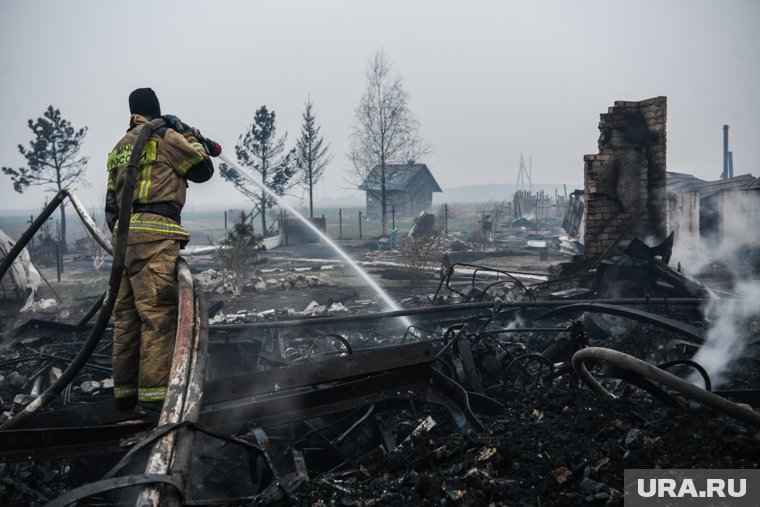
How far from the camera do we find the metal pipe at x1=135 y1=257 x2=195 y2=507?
180 centimetres

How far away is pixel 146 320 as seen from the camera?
3324 millimetres

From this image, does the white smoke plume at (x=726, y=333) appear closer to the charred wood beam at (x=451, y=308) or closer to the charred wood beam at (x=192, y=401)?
the charred wood beam at (x=451, y=308)

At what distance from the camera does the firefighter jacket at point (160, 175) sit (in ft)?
11.2

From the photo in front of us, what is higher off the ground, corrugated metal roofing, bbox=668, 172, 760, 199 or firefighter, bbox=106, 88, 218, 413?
corrugated metal roofing, bbox=668, 172, 760, 199

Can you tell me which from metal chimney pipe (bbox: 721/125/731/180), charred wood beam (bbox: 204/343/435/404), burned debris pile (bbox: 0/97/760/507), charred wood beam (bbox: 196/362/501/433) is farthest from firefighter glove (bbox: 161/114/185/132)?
metal chimney pipe (bbox: 721/125/731/180)

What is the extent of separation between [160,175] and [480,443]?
112 inches

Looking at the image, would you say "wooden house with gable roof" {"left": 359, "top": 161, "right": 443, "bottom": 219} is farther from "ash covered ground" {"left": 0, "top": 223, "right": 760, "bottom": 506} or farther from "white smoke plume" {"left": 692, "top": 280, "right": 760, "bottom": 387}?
"ash covered ground" {"left": 0, "top": 223, "right": 760, "bottom": 506}

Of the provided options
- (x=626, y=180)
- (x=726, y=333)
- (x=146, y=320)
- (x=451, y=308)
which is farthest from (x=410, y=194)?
(x=146, y=320)

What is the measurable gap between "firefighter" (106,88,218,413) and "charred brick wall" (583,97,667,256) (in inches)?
275

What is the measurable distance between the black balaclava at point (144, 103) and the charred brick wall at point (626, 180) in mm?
7001

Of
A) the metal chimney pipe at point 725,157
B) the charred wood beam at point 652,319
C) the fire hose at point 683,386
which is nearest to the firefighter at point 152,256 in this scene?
the fire hose at point 683,386

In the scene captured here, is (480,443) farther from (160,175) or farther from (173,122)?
(173,122)

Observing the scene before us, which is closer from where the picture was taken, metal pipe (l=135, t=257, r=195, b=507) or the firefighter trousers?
metal pipe (l=135, t=257, r=195, b=507)

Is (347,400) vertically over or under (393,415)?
over
